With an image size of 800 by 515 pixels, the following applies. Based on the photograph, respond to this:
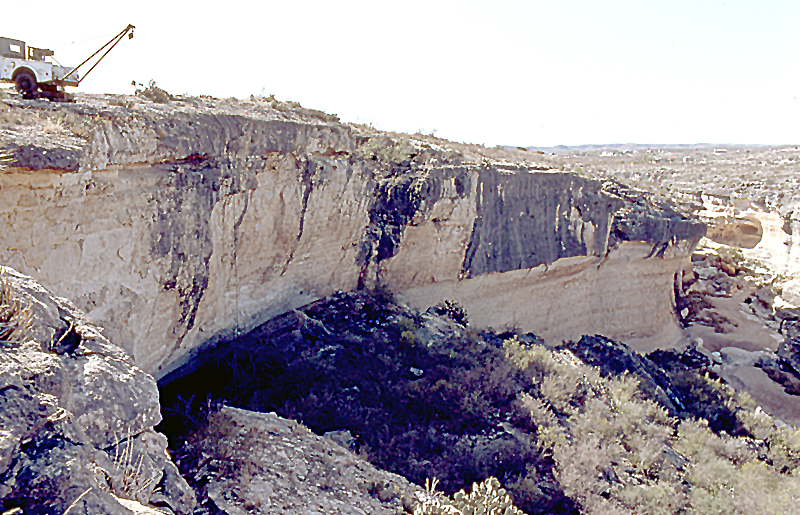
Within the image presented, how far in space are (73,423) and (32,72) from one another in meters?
5.59

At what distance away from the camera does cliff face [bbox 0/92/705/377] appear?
4227 mm

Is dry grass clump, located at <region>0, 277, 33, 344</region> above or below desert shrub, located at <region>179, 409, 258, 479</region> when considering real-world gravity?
above

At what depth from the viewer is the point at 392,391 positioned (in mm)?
6621

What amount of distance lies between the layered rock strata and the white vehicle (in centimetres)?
446

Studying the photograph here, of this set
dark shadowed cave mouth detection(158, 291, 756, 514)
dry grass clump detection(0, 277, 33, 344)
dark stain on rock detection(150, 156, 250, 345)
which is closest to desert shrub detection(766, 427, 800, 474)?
dark shadowed cave mouth detection(158, 291, 756, 514)

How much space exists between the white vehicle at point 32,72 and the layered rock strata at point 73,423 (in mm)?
4459

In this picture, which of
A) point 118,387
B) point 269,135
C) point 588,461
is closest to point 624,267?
point 588,461

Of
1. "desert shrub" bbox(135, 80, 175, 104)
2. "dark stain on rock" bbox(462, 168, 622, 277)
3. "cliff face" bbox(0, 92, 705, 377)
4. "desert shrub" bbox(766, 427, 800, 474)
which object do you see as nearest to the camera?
"cliff face" bbox(0, 92, 705, 377)

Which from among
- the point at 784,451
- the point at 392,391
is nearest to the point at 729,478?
the point at 784,451

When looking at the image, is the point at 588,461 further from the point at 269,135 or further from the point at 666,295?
the point at 666,295

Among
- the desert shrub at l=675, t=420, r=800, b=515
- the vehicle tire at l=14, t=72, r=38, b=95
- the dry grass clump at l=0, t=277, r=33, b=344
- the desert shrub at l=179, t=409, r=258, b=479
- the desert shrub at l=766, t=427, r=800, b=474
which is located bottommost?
the desert shrub at l=766, t=427, r=800, b=474

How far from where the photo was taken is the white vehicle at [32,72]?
559cm

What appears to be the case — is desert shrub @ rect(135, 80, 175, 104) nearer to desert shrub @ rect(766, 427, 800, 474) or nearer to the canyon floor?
the canyon floor

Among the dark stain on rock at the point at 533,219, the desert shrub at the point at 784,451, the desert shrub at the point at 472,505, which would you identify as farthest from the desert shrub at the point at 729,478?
the dark stain on rock at the point at 533,219
